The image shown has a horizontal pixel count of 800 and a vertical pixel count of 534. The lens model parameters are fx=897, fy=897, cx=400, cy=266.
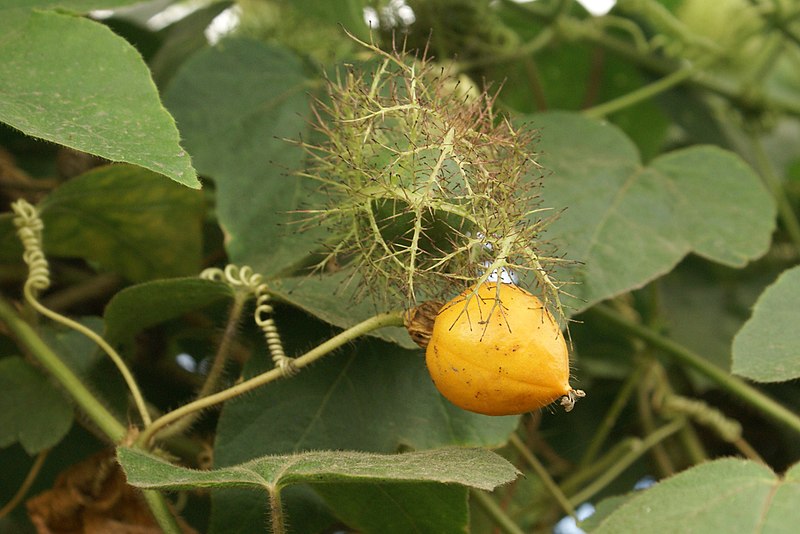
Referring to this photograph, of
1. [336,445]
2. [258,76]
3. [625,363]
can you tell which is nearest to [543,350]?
[336,445]

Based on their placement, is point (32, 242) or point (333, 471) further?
point (32, 242)

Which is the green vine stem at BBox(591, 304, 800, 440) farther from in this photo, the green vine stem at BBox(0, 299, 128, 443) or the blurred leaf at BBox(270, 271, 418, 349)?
the green vine stem at BBox(0, 299, 128, 443)

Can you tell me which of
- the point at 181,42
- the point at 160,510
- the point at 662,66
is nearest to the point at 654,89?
the point at 662,66

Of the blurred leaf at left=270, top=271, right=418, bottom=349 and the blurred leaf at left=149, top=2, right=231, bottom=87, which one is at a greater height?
the blurred leaf at left=270, top=271, right=418, bottom=349

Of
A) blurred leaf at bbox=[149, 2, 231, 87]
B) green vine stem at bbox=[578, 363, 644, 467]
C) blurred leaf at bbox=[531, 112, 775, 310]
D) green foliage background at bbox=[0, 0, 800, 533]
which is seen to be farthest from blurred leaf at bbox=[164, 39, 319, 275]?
green vine stem at bbox=[578, 363, 644, 467]

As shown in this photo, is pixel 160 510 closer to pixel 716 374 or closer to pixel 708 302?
pixel 716 374

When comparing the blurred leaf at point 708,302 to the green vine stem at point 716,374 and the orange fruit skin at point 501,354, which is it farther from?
the orange fruit skin at point 501,354
